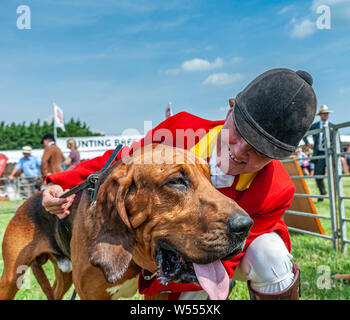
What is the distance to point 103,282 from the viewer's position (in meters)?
2.44

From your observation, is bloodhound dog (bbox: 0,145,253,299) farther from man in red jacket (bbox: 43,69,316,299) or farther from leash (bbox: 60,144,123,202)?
man in red jacket (bbox: 43,69,316,299)

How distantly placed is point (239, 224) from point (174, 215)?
0.39 metres

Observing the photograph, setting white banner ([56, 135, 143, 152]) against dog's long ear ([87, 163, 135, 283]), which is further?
white banner ([56, 135, 143, 152])

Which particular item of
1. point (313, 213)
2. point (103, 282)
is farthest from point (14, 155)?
point (103, 282)

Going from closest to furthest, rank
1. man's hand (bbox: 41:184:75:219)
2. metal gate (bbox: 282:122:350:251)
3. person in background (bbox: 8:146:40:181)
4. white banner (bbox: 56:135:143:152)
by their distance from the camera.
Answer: man's hand (bbox: 41:184:75:219) → metal gate (bbox: 282:122:350:251) → person in background (bbox: 8:146:40:181) → white banner (bbox: 56:135:143:152)

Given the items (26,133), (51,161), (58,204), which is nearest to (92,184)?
(58,204)

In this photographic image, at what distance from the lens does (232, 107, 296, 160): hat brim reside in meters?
2.14

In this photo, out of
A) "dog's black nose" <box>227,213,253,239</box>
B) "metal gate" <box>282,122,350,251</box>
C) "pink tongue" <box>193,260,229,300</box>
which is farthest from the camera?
"metal gate" <box>282,122,350,251</box>

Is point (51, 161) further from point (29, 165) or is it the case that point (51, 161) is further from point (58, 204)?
point (58, 204)

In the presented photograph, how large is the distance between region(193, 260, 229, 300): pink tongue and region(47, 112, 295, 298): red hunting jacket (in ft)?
1.32

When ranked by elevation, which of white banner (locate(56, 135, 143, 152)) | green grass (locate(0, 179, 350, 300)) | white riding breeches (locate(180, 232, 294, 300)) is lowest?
green grass (locate(0, 179, 350, 300))

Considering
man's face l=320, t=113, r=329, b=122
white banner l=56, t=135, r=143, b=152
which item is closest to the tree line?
white banner l=56, t=135, r=143, b=152
